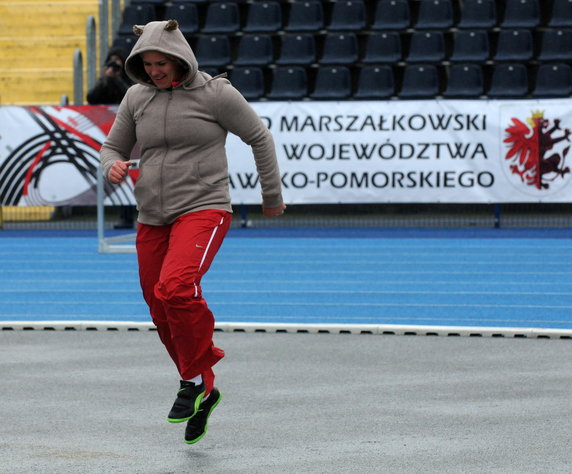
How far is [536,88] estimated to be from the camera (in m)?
20.2

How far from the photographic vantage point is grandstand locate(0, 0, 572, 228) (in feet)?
66.7

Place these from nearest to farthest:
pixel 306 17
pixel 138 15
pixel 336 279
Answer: pixel 336 279 → pixel 306 17 → pixel 138 15

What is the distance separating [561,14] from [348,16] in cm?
339

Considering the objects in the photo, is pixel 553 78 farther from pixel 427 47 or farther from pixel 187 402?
pixel 187 402

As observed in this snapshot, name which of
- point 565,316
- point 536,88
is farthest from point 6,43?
point 565,316

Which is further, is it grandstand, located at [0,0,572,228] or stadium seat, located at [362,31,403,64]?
stadium seat, located at [362,31,403,64]

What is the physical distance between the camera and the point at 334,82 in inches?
823

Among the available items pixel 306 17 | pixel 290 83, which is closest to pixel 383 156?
pixel 290 83

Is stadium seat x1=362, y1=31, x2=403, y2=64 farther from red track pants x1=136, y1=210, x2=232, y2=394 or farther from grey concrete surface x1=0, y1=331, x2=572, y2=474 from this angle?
red track pants x1=136, y1=210, x2=232, y2=394

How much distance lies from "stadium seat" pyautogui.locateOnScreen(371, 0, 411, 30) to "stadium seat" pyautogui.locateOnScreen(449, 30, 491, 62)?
0.99 metres

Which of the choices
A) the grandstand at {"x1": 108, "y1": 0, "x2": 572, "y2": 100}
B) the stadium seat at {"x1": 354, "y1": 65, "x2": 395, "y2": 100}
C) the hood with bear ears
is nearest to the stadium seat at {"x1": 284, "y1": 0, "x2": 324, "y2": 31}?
the grandstand at {"x1": 108, "y1": 0, "x2": 572, "y2": 100}

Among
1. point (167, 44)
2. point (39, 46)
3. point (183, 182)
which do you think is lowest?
point (39, 46)

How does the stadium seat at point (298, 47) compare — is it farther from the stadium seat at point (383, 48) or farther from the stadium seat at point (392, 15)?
the stadium seat at point (392, 15)

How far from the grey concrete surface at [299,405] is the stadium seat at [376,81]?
1175 centimetres
